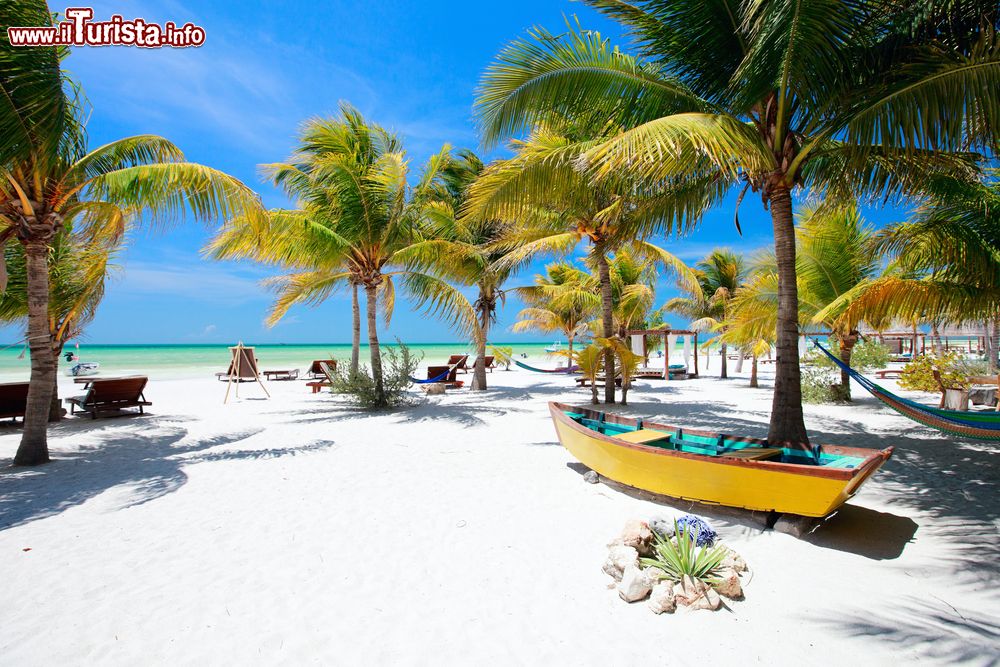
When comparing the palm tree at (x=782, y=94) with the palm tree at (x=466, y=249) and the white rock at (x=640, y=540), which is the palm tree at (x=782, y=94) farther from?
the palm tree at (x=466, y=249)

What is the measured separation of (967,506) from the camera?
4.46 metres

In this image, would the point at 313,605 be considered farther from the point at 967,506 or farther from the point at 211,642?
the point at 967,506

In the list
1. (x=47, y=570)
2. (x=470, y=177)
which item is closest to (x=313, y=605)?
(x=47, y=570)

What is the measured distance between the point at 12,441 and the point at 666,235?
10.8 m

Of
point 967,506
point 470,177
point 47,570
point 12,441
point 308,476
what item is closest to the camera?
point 47,570

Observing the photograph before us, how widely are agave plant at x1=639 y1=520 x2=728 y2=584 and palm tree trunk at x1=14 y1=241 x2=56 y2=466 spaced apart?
23.9 feet

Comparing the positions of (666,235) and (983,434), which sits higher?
(666,235)

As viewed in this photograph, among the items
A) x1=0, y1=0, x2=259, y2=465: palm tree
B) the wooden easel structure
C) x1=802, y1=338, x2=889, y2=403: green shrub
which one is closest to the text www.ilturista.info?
x1=0, y1=0, x2=259, y2=465: palm tree

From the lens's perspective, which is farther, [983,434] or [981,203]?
[981,203]

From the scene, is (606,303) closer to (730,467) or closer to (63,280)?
(730,467)

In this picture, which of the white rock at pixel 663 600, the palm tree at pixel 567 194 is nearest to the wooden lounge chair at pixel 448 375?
the palm tree at pixel 567 194

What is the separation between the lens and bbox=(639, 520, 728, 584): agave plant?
3016mm

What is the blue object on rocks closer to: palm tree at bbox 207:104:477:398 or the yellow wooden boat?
the yellow wooden boat

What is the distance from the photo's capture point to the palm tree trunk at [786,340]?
5.51 metres
